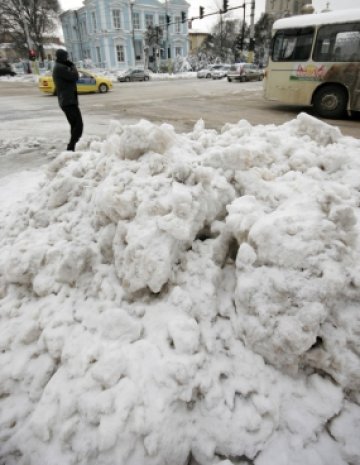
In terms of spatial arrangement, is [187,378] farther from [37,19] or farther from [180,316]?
[37,19]

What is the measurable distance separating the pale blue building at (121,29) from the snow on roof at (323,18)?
37.5m

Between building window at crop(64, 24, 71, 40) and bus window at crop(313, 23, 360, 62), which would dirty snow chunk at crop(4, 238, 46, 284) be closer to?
bus window at crop(313, 23, 360, 62)

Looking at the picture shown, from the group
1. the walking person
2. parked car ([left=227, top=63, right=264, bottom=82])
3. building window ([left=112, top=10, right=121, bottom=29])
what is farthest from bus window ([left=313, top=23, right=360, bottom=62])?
building window ([left=112, top=10, right=121, bottom=29])

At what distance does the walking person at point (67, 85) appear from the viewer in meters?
5.08

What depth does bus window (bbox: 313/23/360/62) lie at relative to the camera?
7953 mm

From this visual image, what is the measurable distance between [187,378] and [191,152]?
6.98 ft

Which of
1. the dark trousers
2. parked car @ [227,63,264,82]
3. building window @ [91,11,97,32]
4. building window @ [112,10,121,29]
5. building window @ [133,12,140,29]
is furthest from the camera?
building window @ [133,12,140,29]

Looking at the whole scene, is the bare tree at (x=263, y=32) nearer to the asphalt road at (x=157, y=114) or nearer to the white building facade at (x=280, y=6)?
the white building facade at (x=280, y=6)

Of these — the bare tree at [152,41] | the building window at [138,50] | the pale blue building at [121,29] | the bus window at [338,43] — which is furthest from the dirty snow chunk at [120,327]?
the building window at [138,50]

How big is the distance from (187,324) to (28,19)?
49.0 metres

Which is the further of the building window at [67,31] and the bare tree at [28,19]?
the building window at [67,31]

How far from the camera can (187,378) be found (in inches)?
63.1

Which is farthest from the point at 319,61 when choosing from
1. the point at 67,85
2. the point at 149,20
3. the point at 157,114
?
the point at 149,20

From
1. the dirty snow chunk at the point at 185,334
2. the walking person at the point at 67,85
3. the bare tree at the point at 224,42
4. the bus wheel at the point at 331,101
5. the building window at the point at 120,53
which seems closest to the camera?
the dirty snow chunk at the point at 185,334
